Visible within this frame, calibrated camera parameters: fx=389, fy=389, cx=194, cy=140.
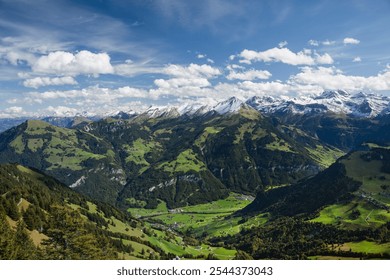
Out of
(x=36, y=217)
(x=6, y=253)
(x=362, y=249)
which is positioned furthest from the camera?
(x=362, y=249)

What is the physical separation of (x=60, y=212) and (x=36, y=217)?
75753 millimetres

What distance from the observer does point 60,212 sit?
52.7 metres

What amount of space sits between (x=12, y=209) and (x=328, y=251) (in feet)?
429

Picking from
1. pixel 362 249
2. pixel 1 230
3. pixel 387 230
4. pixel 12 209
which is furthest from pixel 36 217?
pixel 387 230

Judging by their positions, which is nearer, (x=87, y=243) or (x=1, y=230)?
(x=87, y=243)

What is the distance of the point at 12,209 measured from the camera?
399ft

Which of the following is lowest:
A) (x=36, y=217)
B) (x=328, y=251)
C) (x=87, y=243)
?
(x=328, y=251)
